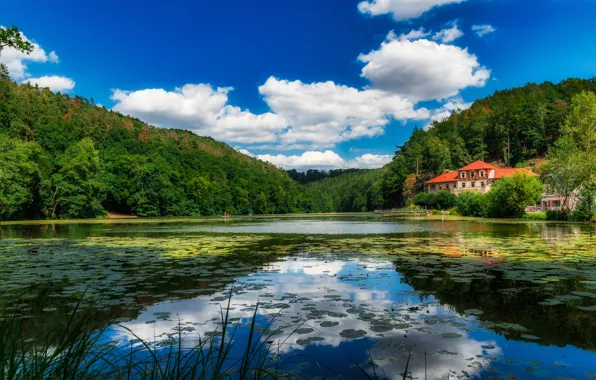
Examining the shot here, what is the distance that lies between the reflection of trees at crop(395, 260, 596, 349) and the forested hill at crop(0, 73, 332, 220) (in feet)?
174

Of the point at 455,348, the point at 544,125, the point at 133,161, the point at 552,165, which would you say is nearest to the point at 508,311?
the point at 455,348

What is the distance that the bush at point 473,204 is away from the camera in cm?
5334

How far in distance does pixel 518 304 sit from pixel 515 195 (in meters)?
Result: 43.4

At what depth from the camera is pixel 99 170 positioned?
2667 inches

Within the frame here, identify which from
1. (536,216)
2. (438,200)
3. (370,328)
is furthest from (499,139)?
(370,328)

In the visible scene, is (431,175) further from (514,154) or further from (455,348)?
(455,348)

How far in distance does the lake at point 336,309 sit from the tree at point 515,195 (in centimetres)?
3407

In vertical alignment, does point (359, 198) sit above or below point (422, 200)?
above

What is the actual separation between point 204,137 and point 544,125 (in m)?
125

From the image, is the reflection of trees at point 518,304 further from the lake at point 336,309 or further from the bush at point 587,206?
the bush at point 587,206

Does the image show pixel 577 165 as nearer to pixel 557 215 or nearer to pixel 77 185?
pixel 557 215

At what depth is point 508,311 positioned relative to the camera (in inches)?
275

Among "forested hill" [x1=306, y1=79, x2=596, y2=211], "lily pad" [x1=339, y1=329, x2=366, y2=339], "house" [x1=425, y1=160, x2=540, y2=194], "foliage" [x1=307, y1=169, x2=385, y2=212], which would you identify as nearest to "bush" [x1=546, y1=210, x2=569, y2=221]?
"lily pad" [x1=339, y1=329, x2=366, y2=339]

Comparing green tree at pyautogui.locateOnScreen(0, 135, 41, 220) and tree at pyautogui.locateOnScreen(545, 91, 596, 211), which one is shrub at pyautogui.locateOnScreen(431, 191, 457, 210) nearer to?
tree at pyautogui.locateOnScreen(545, 91, 596, 211)
